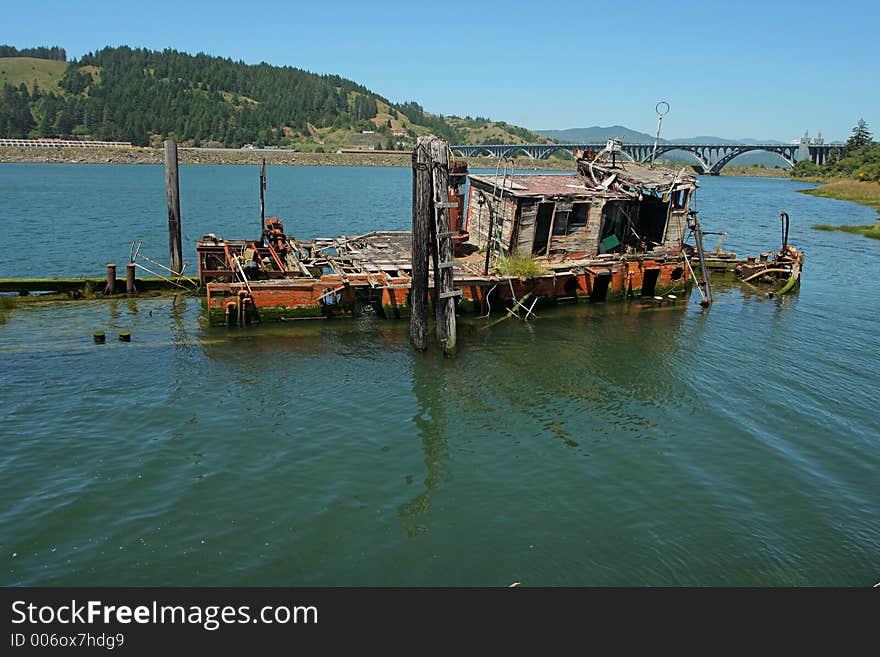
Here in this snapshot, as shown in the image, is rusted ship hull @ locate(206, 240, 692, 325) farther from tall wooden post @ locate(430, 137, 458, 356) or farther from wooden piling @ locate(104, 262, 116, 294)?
wooden piling @ locate(104, 262, 116, 294)

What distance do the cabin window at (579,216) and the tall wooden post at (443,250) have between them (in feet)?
25.0

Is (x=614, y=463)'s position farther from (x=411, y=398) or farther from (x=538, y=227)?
(x=538, y=227)

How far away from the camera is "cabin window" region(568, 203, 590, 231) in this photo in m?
23.5

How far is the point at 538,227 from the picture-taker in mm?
23391

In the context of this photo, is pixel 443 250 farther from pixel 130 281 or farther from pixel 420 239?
pixel 130 281

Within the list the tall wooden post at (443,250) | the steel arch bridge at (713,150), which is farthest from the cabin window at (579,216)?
the steel arch bridge at (713,150)

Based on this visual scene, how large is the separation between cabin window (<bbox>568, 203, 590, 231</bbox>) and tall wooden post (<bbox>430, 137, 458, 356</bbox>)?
7.61 meters

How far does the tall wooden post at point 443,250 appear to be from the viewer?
1675 centimetres

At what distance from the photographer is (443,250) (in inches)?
683

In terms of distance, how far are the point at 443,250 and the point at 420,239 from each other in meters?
0.70

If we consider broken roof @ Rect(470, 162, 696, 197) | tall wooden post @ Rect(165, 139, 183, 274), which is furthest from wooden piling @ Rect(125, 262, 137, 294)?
broken roof @ Rect(470, 162, 696, 197)

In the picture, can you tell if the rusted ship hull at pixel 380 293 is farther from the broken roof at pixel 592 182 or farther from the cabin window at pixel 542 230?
the broken roof at pixel 592 182

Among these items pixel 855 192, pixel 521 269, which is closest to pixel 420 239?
pixel 521 269

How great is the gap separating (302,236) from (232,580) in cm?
3240
